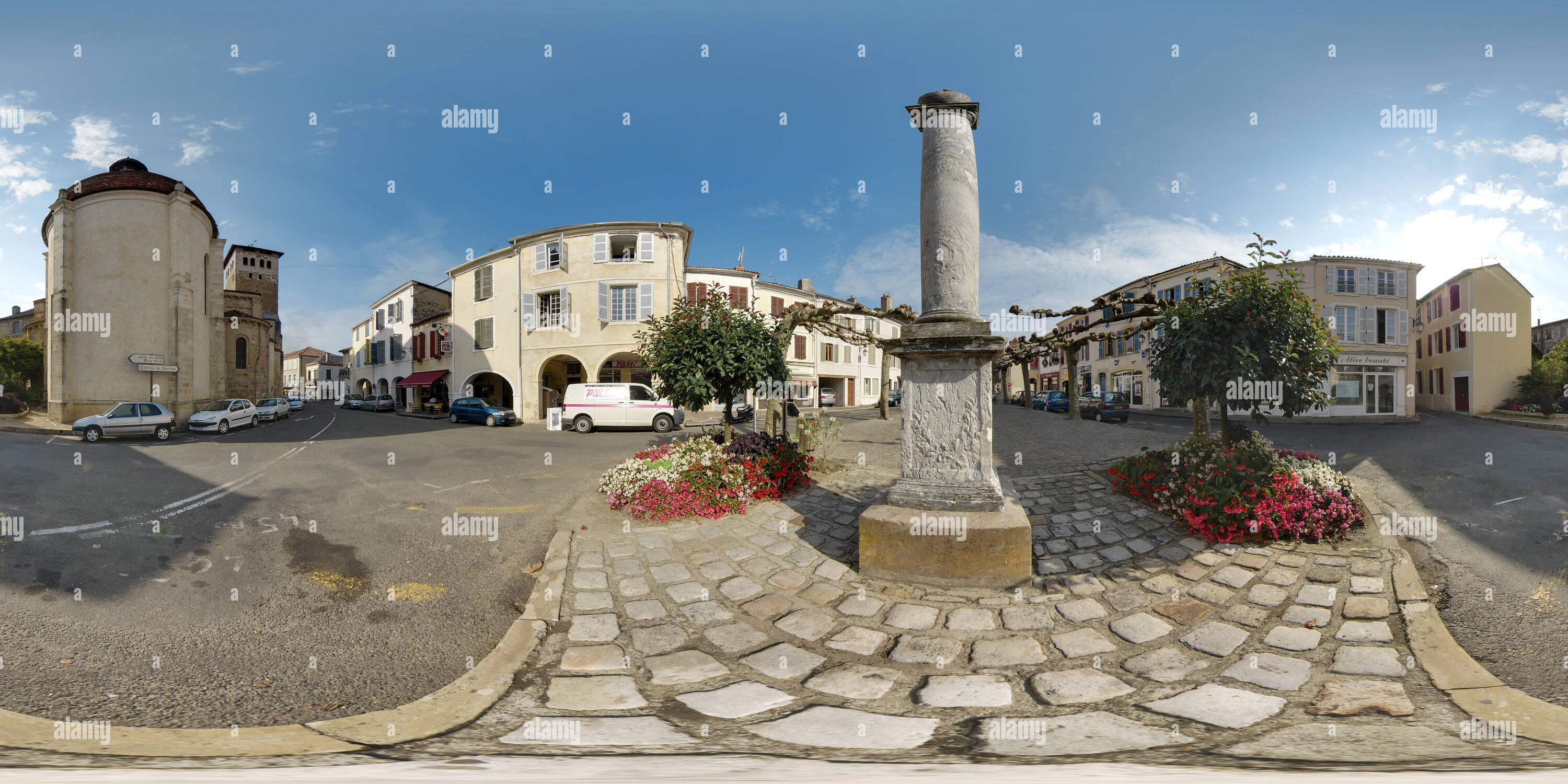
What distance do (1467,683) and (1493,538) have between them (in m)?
3.98

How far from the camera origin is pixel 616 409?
758 inches

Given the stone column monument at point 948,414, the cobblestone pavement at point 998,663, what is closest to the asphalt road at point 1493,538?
the cobblestone pavement at point 998,663

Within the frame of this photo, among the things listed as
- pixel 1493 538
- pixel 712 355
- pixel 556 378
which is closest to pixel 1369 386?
pixel 1493 538

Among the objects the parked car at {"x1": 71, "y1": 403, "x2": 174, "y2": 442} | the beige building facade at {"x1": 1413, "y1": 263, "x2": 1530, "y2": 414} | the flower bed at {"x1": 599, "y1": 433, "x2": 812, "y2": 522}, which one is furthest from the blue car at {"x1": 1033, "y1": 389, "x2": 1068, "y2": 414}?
the parked car at {"x1": 71, "y1": 403, "x2": 174, "y2": 442}

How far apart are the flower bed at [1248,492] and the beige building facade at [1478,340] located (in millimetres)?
34046

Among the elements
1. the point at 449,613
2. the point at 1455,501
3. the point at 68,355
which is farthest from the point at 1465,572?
the point at 68,355

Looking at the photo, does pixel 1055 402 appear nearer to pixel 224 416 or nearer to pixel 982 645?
pixel 982 645

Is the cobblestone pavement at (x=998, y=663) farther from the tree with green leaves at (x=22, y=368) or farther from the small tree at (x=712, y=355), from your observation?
the tree with green leaves at (x=22, y=368)

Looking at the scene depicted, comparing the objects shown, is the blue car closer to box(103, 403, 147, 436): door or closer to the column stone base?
the column stone base

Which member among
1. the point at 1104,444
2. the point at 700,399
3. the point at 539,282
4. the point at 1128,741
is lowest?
the point at 1128,741

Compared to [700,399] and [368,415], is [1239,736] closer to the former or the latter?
[700,399]

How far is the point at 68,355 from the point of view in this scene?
1941cm

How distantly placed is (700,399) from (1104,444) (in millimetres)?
7902

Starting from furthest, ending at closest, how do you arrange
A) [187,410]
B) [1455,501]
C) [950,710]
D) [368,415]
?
[368,415] < [187,410] < [1455,501] < [950,710]
